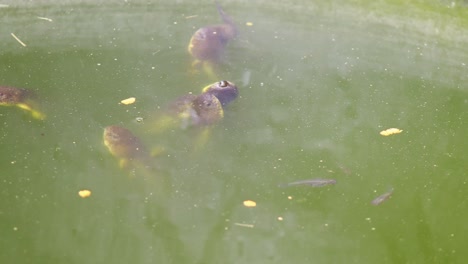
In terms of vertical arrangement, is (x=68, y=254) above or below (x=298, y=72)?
below

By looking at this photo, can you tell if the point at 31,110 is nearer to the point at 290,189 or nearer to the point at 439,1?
the point at 290,189

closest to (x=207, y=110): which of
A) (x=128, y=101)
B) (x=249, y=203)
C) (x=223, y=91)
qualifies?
(x=223, y=91)

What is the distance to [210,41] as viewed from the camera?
306 centimetres

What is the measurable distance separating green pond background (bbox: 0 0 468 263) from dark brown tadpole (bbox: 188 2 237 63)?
0.06 meters

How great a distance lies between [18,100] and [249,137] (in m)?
1.04

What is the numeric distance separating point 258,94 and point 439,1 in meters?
1.48

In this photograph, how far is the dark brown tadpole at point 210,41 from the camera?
9.85ft

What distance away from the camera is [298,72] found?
9.80ft

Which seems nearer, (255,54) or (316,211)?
(316,211)

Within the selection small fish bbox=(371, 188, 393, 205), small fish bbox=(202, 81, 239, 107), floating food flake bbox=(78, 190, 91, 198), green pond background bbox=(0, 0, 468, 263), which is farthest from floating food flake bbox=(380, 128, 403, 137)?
floating food flake bbox=(78, 190, 91, 198)

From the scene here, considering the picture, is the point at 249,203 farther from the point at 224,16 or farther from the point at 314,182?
the point at 224,16

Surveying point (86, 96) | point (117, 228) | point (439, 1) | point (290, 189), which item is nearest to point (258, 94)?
point (290, 189)

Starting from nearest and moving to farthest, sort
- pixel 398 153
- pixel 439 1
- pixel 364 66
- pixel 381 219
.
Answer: pixel 381 219 → pixel 398 153 → pixel 364 66 → pixel 439 1

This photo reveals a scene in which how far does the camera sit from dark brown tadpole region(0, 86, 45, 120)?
2625 mm
